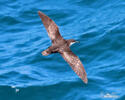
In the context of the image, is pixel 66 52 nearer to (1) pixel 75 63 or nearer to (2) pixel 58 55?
(1) pixel 75 63

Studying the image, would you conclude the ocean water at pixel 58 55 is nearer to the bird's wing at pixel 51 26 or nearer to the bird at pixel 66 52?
the bird at pixel 66 52

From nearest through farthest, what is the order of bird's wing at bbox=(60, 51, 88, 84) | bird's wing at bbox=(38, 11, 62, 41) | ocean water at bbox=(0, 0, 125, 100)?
bird's wing at bbox=(60, 51, 88, 84), bird's wing at bbox=(38, 11, 62, 41), ocean water at bbox=(0, 0, 125, 100)

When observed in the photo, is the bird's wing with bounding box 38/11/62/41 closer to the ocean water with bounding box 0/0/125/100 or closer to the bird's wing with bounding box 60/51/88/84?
the bird's wing with bounding box 60/51/88/84

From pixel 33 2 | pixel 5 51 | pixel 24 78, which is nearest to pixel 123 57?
pixel 24 78

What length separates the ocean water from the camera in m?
12.3

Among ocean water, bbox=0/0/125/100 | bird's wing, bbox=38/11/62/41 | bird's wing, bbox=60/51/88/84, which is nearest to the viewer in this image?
bird's wing, bbox=60/51/88/84

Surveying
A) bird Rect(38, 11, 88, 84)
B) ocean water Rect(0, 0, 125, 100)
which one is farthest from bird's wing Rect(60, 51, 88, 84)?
ocean water Rect(0, 0, 125, 100)

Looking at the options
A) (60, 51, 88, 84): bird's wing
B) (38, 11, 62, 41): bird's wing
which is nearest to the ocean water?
(60, 51, 88, 84): bird's wing

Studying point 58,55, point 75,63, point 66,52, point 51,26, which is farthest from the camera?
point 58,55

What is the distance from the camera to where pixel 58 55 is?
14023 mm

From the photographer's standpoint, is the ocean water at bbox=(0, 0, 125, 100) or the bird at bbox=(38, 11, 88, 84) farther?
the ocean water at bbox=(0, 0, 125, 100)

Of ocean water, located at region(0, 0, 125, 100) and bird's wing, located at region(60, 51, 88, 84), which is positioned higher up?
ocean water, located at region(0, 0, 125, 100)

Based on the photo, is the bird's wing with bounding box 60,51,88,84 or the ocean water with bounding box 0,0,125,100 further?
the ocean water with bounding box 0,0,125,100

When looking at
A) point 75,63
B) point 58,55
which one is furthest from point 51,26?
point 58,55
